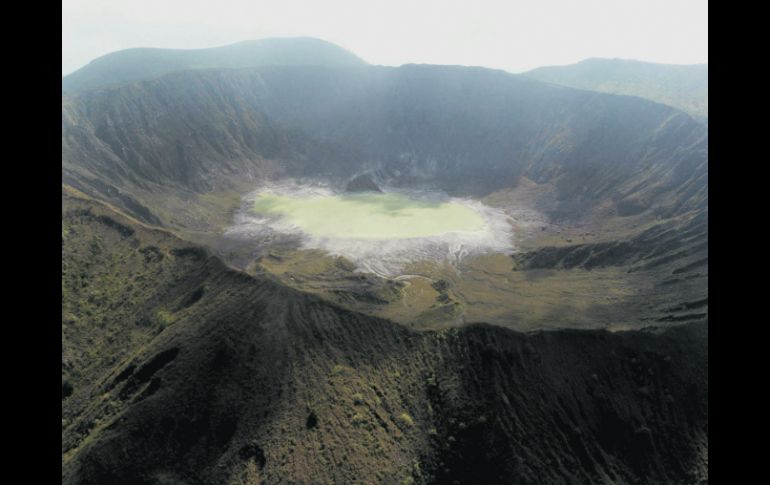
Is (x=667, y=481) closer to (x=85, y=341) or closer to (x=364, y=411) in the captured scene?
(x=364, y=411)

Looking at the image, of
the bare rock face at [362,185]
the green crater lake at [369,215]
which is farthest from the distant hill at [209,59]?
the green crater lake at [369,215]

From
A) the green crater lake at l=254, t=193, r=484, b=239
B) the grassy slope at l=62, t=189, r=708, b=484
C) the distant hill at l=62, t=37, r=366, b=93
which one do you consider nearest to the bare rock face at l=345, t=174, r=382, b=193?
the green crater lake at l=254, t=193, r=484, b=239

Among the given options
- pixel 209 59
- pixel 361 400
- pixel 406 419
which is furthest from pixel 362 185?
pixel 209 59

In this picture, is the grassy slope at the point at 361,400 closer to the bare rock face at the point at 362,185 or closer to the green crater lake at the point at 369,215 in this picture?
the green crater lake at the point at 369,215

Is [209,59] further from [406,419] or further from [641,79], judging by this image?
[406,419]

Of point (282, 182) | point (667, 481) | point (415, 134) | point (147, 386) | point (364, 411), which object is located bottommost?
point (667, 481)
